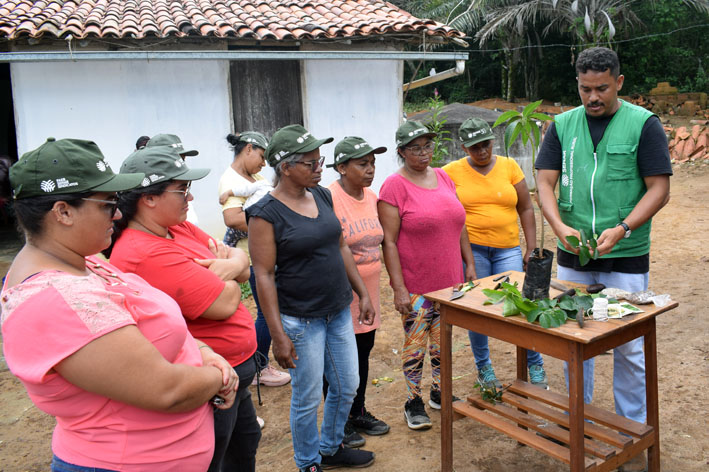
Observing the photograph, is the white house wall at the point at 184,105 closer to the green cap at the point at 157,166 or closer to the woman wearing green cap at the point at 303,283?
the woman wearing green cap at the point at 303,283

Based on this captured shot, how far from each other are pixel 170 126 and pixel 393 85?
11.3 ft

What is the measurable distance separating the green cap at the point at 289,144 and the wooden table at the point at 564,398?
107cm

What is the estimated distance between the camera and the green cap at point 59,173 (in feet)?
5.37

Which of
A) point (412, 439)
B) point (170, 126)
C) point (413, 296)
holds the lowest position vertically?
point (412, 439)

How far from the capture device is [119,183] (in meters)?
1.77

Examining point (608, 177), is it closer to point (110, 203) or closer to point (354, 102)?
point (110, 203)

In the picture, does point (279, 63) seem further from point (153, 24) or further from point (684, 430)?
point (684, 430)

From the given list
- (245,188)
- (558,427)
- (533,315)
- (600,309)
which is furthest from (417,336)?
(245,188)

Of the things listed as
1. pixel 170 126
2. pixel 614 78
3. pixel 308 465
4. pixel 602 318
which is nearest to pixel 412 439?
pixel 308 465

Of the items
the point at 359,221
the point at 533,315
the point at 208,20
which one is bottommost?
the point at 533,315

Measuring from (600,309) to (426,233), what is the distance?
125 centimetres

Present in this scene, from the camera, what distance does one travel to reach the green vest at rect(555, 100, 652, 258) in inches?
125

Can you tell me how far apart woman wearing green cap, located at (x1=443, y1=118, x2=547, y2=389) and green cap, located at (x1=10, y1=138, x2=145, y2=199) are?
9.36ft

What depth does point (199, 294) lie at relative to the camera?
7.57ft
